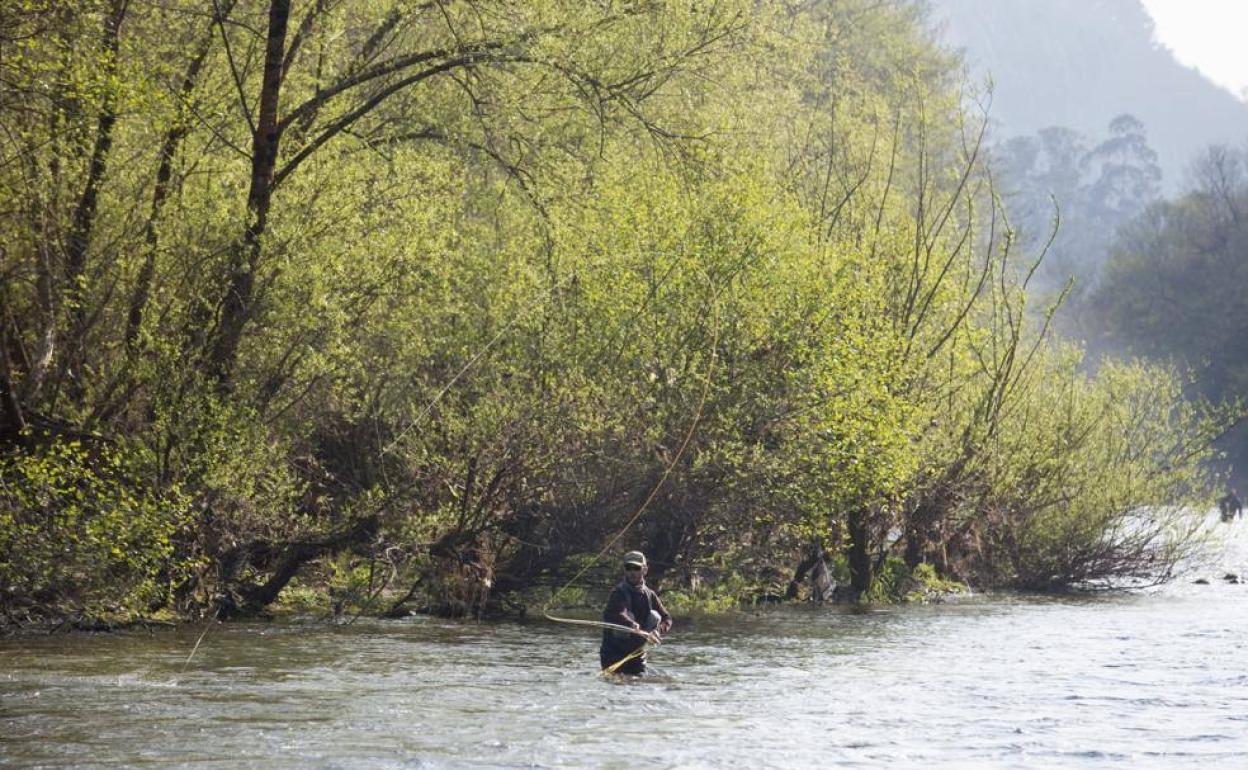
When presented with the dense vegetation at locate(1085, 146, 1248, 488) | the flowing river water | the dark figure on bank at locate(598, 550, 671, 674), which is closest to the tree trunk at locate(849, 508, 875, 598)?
the flowing river water

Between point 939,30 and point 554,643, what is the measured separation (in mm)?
63647

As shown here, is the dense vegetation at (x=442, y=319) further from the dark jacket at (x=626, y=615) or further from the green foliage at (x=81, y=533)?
the dark jacket at (x=626, y=615)

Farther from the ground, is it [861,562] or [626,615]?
[861,562]

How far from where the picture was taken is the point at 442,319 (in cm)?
2352

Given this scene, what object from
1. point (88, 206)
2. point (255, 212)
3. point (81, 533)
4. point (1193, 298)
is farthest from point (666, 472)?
point (1193, 298)

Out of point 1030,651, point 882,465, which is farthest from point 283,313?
point 1030,651

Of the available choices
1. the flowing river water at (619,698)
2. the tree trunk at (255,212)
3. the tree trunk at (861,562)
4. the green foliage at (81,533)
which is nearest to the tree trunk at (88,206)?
the tree trunk at (255,212)

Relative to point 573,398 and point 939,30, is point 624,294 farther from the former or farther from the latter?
point 939,30

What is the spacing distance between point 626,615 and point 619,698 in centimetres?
109

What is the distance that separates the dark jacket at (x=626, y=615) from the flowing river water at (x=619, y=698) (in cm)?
39

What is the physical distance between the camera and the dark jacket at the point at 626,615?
17.9 m

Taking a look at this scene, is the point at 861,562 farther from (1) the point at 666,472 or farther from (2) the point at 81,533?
(2) the point at 81,533

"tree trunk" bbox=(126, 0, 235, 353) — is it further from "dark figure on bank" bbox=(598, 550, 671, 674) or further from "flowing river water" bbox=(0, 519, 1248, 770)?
"dark figure on bank" bbox=(598, 550, 671, 674)

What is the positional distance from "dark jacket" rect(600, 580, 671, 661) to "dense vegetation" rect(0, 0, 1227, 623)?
10.2ft
